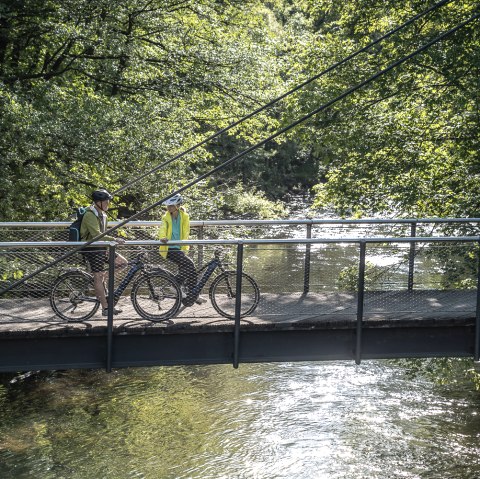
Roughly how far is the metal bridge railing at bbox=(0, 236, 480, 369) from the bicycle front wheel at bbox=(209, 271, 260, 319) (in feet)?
0.17

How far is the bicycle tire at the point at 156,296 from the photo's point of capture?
10.0 m

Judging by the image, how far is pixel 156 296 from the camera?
1008 centimetres

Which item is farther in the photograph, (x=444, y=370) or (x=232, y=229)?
(x=444, y=370)

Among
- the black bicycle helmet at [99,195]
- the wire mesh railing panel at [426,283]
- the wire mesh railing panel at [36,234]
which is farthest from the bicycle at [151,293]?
the wire mesh railing panel at [36,234]

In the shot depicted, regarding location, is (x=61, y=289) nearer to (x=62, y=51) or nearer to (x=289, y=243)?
(x=289, y=243)

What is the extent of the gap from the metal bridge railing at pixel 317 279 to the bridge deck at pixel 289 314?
0.5 inches

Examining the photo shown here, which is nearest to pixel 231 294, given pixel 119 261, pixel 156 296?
pixel 156 296

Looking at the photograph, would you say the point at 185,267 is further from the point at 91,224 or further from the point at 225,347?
the point at 91,224

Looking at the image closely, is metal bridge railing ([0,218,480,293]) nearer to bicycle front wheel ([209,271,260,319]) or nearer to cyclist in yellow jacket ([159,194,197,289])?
cyclist in yellow jacket ([159,194,197,289])

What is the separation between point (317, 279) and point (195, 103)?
11152 millimetres

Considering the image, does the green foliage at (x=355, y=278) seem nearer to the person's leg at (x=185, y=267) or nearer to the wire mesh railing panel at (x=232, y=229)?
the wire mesh railing panel at (x=232, y=229)

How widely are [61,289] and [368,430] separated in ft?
21.2

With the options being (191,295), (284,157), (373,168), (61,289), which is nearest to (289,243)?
Answer: (191,295)

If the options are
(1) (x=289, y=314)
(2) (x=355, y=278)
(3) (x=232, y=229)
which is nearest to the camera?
(1) (x=289, y=314)
